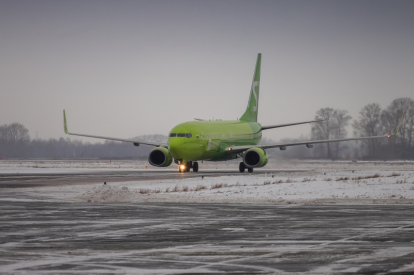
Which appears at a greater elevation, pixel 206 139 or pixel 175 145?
pixel 206 139

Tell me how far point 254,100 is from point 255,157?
42.7ft

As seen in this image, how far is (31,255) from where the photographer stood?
1024cm

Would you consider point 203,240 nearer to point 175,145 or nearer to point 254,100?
point 175,145

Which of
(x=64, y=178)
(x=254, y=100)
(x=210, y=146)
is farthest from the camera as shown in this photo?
(x=254, y=100)

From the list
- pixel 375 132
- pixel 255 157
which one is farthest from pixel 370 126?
pixel 255 157

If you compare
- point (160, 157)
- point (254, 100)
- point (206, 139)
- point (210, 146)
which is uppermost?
point (254, 100)

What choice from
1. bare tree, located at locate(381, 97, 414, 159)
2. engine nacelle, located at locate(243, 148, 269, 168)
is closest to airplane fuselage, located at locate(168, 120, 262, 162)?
engine nacelle, located at locate(243, 148, 269, 168)

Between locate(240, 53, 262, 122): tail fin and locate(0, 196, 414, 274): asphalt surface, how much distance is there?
130 feet

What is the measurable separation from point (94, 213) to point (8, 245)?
A: 6.43 metres

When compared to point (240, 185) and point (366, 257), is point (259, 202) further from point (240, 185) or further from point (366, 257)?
point (366, 257)

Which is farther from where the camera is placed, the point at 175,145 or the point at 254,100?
the point at 254,100

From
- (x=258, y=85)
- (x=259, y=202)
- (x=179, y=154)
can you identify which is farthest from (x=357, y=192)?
(x=258, y=85)

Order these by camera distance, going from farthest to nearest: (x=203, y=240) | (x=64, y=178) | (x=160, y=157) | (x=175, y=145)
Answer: (x=160, y=157) < (x=175, y=145) < (x=64, y=178) < (x=203, y=240)

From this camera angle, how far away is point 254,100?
59.5 m
